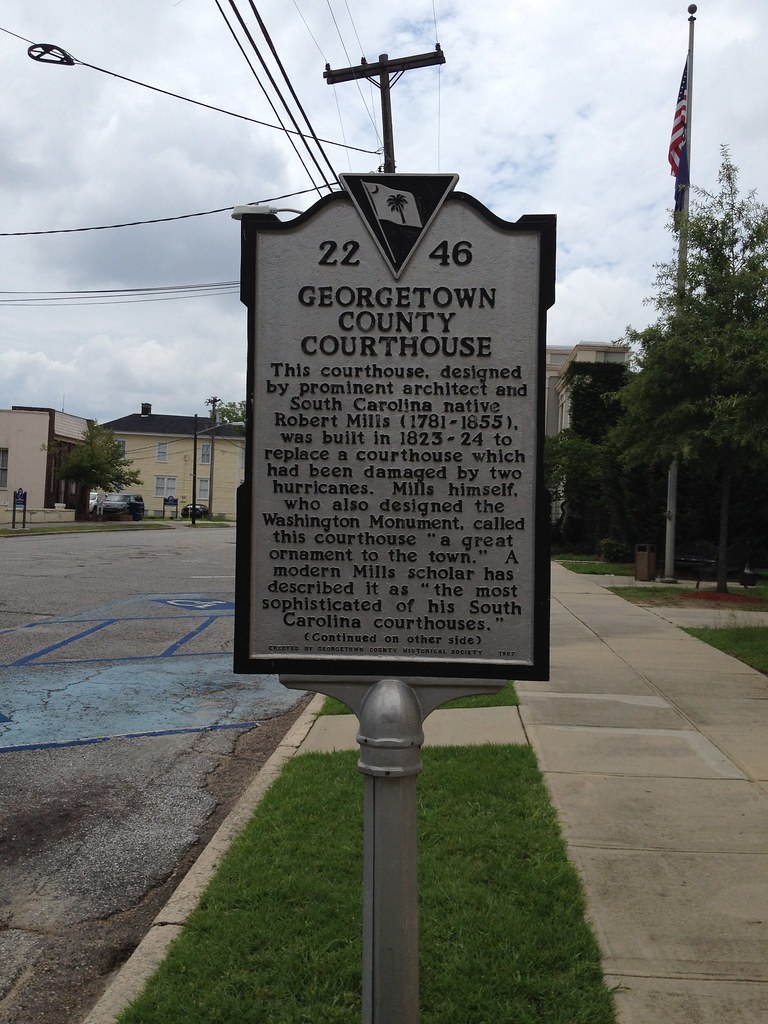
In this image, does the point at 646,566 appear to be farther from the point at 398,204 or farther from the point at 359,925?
the point at 398,204

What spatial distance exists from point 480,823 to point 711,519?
72.3 feet

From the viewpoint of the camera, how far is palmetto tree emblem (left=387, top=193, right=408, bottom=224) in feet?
9.40

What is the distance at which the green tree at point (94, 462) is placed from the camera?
53469 mm

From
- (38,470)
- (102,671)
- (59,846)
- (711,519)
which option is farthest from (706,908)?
(38,470)

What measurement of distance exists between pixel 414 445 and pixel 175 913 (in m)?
2.28

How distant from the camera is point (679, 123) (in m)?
19.3


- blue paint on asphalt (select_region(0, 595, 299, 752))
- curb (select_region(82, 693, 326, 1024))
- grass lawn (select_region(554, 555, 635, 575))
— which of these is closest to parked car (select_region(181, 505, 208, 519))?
grass lawn (select_region(554, 555, 635, 575))

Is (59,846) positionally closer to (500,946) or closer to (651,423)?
(500,946)

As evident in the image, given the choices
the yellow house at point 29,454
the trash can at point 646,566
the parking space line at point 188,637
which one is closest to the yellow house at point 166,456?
the yellow house at point 29,454

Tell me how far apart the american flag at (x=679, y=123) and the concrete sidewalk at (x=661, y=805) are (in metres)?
12.8

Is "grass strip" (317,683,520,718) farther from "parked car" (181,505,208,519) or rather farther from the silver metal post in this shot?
"parked car" (181,505,208,519)

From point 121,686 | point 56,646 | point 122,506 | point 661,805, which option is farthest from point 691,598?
point 122,506

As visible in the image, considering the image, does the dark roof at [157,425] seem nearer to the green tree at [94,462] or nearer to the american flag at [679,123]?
the green tree at [94,462]

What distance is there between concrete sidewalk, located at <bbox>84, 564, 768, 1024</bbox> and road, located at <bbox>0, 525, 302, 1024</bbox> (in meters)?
0.26
